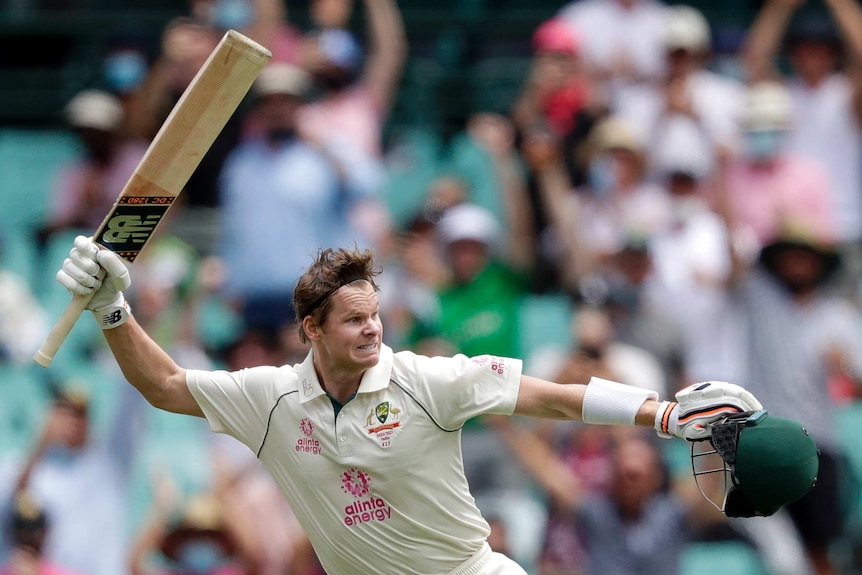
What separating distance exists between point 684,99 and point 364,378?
5085mm

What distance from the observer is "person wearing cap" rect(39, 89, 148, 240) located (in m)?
10.4

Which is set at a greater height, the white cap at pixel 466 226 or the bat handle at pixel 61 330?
the bat handle at pixel 61 330

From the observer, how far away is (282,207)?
9.40m

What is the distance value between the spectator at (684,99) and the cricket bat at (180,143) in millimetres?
4759

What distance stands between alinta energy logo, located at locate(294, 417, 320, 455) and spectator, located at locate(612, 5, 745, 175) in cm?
492

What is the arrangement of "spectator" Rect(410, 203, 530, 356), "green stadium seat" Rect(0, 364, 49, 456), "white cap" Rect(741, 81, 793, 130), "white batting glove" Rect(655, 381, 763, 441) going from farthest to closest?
"green stadium seat" Rect(0, 364, 49, 456)
"white cap" Rect(741, 81, 793, 130)
"spectator" Rect(410, 203, 530, 356)
"white batting glove" Rect(655, 381, 763, 441)

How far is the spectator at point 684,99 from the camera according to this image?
9.91m

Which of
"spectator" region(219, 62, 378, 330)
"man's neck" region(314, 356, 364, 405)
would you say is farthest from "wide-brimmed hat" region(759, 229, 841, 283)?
"man's neck" region(314, 356, 364, 405)

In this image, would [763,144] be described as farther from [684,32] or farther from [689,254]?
[684,32]

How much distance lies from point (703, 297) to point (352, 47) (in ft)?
10.2

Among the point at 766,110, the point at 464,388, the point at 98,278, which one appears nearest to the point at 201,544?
the point at 98,278

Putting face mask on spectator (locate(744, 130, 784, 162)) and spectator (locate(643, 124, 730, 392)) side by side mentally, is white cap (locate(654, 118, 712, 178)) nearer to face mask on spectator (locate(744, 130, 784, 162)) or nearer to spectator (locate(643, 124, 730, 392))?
spectator (locate(643, 124, 730, 392))

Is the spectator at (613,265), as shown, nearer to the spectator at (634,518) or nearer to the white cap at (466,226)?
the white cap at (466,226)

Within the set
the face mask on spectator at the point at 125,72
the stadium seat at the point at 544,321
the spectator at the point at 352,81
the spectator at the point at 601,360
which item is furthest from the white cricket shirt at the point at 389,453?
the face mask on spectator at the point at 125,72
